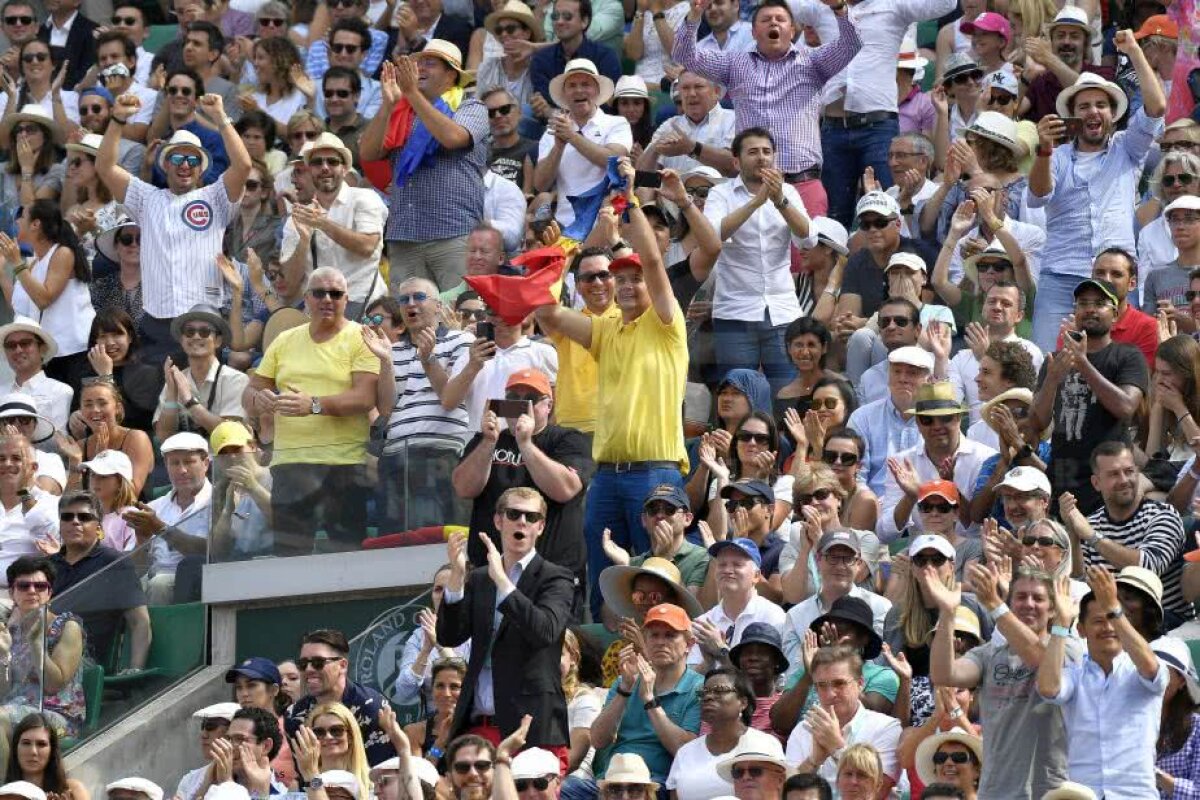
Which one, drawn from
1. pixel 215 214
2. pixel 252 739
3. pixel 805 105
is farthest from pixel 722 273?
pixel 252 739

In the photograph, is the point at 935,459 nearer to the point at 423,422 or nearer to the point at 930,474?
the point at 930,474

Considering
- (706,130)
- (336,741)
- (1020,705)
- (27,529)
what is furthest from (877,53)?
(1020,705)

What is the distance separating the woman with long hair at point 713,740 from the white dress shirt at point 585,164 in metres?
6.82

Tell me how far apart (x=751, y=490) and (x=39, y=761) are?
374 centimetres

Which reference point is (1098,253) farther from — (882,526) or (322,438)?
(322,438)

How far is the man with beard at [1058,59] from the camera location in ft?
66.7

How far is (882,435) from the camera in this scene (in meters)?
17.1

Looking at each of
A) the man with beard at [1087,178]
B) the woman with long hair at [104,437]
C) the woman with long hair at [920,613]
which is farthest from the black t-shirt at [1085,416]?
the woman with long hair at [104,437]

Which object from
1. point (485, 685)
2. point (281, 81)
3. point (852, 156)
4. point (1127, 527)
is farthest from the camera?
point (281, 81)

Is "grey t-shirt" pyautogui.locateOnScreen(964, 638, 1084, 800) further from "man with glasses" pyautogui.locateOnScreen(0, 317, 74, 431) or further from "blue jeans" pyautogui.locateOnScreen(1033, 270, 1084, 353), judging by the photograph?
"man with glasses" pyautogui.locateOnScreen(0, 317, 74, 431)

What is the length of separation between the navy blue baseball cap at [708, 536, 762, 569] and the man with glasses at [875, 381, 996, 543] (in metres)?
0.99

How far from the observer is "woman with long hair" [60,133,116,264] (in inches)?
846

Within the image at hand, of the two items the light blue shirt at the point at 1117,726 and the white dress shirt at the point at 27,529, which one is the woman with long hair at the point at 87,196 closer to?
the white dress shirt at the point at 27,529

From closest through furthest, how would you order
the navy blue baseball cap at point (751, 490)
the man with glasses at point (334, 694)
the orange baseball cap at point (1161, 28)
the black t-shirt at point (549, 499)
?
1. the man with glasses at point (334, 694)
2. the black t-shirt at point (549, 499)
3. the navy blue baseball cap at point (751, 490)
4. the orange baseball cap at point (1161, 28)
